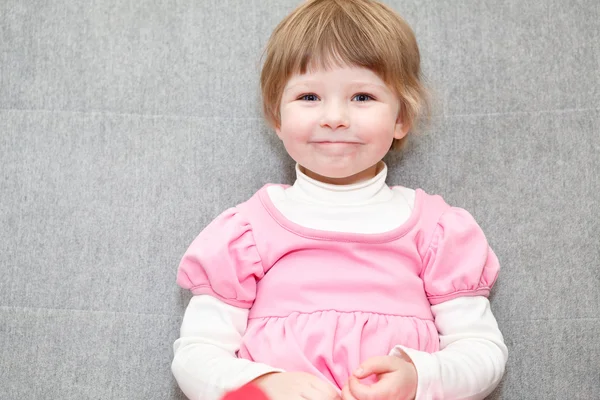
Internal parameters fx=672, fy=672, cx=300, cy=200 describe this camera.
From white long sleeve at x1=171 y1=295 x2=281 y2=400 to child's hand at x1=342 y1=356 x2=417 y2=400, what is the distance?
14 centimetres

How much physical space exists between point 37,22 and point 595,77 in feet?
3.85

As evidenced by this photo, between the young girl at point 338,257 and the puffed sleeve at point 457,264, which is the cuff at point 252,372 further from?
the puffed sleeve at point 457,264

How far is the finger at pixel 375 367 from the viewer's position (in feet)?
3.31

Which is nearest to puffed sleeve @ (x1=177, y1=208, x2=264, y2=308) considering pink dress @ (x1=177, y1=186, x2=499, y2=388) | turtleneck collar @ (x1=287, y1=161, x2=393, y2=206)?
pink dress @ (x1=177, y1=186, x2=499, y2=388)

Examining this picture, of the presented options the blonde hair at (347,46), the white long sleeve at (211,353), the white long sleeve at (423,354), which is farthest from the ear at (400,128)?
the white long sleeve at (211,353)

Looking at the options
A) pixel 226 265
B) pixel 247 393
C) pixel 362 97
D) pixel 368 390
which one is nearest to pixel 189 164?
pixel 226 265

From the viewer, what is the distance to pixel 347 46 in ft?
3.81

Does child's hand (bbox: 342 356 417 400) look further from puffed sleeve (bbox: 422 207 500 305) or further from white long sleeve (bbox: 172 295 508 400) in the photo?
puffed sleeve (bbox: 422 207 500 305)

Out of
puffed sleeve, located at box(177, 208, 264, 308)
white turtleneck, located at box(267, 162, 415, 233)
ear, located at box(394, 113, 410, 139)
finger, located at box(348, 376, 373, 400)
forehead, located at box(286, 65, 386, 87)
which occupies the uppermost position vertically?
forehead, located at box(286, 65, 386, 87)

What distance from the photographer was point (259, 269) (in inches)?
47.3

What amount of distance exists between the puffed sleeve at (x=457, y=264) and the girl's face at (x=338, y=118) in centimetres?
19

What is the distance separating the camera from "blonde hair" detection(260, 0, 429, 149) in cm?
117

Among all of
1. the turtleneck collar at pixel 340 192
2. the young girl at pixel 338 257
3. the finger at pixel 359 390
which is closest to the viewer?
the finger at pixel 359 390

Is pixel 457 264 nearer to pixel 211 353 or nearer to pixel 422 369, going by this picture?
pixel 422 369
